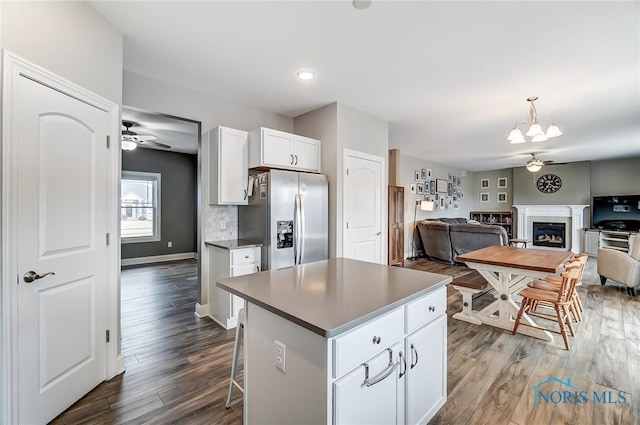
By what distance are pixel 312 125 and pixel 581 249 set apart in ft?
29.2

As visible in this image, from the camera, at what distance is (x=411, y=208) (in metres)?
7.59

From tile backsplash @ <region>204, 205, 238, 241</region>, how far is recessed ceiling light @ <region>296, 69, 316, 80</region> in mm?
1819

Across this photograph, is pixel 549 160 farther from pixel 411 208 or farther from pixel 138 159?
pixel 138 159

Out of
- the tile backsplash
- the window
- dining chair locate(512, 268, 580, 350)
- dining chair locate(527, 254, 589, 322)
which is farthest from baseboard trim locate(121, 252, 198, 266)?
dining chair locate(527, 254, 589, 322)

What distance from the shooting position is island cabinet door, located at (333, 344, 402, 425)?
1.09 m

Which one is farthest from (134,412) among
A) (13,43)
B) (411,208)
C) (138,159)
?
(411,208)

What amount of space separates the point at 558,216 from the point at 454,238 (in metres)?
4.64

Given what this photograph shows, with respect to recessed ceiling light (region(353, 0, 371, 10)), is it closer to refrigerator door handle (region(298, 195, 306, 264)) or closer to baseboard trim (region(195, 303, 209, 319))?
refrigerator door handle (region(298, 195, 306, 264))

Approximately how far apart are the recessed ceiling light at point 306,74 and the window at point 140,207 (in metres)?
5.07

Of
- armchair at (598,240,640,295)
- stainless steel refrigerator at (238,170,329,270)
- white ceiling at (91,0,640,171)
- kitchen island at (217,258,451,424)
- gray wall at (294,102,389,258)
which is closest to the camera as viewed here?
kitchen island at (217,258,451,424)

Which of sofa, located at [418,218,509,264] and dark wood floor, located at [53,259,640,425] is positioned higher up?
sofa, located at [418,218,509,264]

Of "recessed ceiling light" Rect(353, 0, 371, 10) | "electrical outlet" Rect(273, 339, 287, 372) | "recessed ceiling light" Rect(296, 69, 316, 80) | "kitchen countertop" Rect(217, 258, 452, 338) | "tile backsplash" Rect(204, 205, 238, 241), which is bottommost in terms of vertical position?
"electrical outlet" Rect(273, 339, 287, 372)

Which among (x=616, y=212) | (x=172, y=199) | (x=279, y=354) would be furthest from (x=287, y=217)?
(x=616, y=212)

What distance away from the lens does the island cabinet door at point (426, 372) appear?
1.48 m
